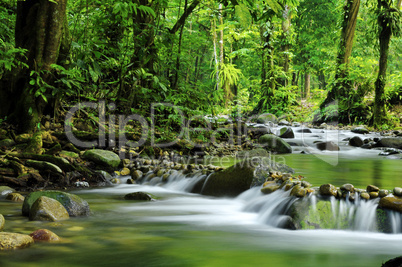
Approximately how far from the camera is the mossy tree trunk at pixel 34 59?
579 cm

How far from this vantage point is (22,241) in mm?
2465

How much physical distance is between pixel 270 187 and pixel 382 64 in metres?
10.7

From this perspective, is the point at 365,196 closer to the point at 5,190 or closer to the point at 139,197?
the point at 139,197

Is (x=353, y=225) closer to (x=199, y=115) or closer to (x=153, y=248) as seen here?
(x=153, y=248)

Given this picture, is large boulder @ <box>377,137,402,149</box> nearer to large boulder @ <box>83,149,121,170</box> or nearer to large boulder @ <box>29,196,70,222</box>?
large boulder @ <box>83,149,121,170</box>

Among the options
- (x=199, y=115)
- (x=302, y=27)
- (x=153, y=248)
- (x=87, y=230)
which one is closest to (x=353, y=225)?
(x=153, y=248)

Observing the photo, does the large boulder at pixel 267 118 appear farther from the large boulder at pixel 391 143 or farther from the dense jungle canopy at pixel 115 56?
the large boulder at pixel 391 143

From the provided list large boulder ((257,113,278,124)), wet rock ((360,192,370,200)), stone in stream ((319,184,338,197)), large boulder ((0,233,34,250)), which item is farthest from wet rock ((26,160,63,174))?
large boulder ((257,113,278,124))

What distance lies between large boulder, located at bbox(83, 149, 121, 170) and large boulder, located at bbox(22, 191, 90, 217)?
2.13 metres

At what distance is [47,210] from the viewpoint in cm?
326

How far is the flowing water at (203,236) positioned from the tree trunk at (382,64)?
9.38 metres

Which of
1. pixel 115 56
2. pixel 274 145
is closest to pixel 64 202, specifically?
pixel 115 56

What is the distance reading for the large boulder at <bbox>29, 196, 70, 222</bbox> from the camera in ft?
10.5

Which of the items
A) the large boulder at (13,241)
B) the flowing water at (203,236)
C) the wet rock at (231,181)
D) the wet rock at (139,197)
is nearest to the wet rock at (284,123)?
the flowing water at (203,236)
